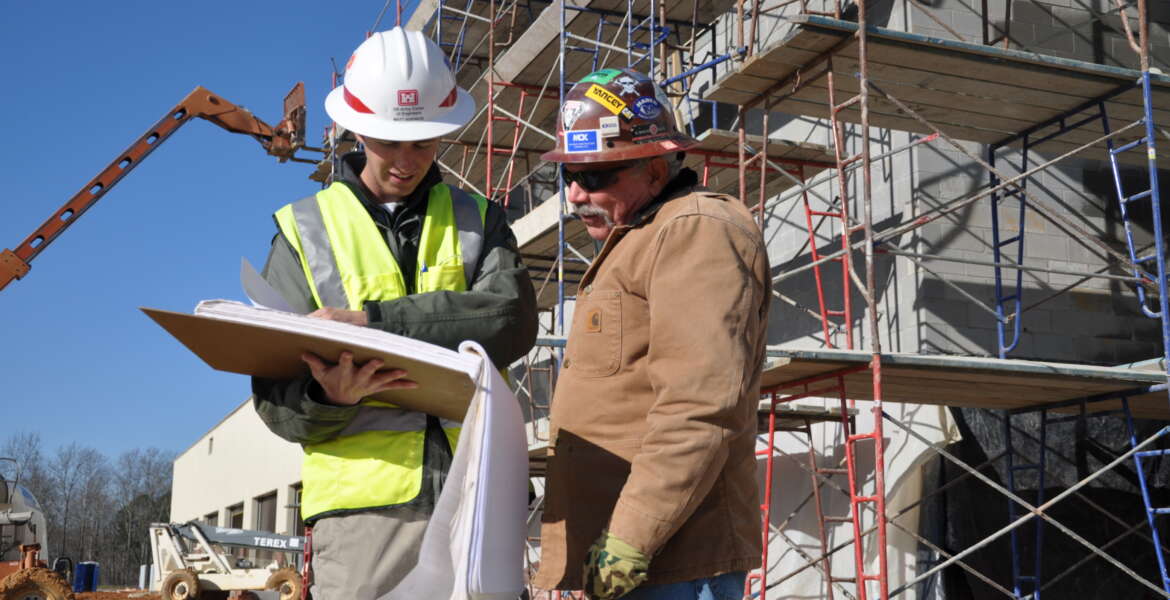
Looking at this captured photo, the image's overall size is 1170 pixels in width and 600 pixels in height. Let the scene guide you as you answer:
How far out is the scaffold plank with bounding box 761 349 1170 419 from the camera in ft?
24.3

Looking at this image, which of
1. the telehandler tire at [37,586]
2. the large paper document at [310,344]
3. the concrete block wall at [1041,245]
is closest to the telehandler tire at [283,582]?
the telehandler tire at [37,586]

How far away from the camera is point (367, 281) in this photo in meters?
2.85

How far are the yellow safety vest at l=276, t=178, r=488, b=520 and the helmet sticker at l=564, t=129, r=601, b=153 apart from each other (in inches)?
13.9

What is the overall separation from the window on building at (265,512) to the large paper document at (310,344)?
28705 millimetres

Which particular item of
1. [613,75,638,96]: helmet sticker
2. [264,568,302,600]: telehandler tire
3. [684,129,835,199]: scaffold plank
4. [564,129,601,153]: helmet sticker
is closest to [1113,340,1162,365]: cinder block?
[684,129,835,199]: scaffold plank

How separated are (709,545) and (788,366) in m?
5.21

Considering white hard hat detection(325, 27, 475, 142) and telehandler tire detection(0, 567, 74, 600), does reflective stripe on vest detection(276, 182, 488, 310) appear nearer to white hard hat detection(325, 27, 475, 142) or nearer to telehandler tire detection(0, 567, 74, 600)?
white hard hat detection(325, 27, 475, 142)

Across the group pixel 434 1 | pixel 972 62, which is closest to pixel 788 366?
pixel 972 62

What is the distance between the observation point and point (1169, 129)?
9.10m

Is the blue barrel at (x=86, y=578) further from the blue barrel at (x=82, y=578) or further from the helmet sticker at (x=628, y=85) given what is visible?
the helmet sticker at (x=628, y=85)

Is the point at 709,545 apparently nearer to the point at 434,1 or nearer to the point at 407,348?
the point at 407,348

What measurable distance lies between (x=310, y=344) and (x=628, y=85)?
97 centimetres

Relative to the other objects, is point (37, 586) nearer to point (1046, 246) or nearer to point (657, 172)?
point (1046, 246)

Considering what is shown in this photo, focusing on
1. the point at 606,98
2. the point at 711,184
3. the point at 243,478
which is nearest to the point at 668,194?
the point at 606,98
